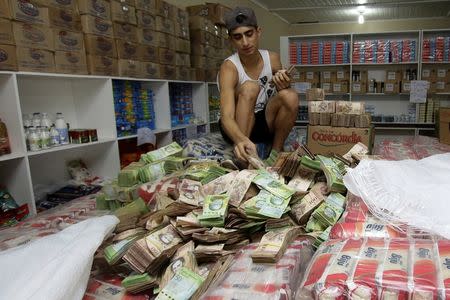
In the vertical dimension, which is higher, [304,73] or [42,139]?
[304,73]

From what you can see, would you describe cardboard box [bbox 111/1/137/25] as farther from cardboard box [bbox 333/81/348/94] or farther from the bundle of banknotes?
cardboard box [bbox 333/81/348/94]

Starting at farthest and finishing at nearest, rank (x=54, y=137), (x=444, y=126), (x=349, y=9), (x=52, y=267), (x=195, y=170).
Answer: (x=349, y=9) < (x=444, y=126) < (x=54, y=137) < (x=195, y=170) < (x=52, y=267)

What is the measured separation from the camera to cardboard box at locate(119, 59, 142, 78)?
2.40 metres

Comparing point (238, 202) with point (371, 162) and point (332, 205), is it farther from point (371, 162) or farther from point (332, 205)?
point (371, 162)

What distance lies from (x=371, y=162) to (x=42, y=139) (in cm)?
165

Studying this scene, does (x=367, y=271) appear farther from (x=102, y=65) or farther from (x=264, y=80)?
(x=102, y=65)

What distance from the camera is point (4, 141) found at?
5.60ft

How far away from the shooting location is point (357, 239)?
0.77 meters

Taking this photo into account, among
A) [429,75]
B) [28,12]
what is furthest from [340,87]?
[28,12]

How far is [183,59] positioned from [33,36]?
1519 millimetres

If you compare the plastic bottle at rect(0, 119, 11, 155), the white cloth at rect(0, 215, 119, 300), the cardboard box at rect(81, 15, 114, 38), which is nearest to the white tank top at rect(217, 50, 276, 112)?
the cardboard box at rect(81, 15, 114, 38)

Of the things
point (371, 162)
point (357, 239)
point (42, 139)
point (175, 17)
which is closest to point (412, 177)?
point (371, 162)

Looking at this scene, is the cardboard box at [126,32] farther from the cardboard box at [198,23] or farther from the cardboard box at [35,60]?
the cardboard box at [198,23]

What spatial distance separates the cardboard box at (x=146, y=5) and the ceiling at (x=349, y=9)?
11.7 ft
